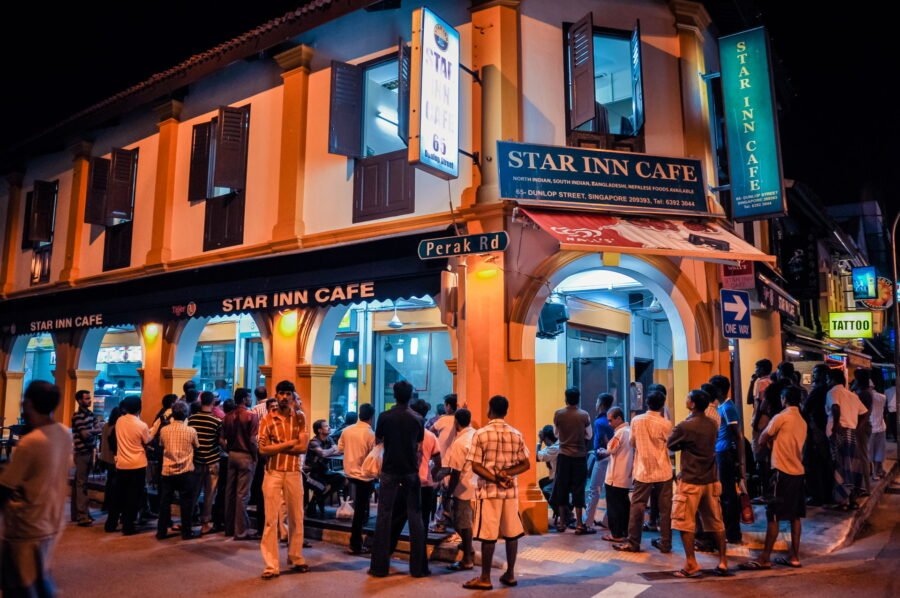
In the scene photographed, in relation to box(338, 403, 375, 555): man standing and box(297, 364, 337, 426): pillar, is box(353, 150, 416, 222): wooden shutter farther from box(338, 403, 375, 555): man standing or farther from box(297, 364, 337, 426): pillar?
box(338, 403, 375, 555): man standing

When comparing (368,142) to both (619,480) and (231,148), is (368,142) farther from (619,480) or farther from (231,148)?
(619,480)

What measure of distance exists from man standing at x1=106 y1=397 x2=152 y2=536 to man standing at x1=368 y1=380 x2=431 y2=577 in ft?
13.1

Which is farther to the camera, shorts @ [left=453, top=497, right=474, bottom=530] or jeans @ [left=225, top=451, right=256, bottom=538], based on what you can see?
jeans @ [left=225, top=451, right=256, bottom=538]

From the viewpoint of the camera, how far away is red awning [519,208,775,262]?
9055 millimetres

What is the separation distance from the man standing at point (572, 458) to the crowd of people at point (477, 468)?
0.8 inches

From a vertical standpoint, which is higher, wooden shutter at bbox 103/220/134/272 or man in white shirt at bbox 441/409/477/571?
wooden shutter at bbox 103/220/134/272

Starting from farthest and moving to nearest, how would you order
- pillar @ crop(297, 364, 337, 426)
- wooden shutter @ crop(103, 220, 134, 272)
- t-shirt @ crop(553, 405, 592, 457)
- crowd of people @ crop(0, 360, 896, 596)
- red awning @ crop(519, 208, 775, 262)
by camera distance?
wooden shutter @ crop(103, 220, 134, 272)
pillar @ crop(297, 364, 337, 426)
t-shirt @ crop(553, 405, 592, 457)
red awning @ crop(519, 208, 775, 262)
crowd of people @ crop(0, 360, 896, 596)

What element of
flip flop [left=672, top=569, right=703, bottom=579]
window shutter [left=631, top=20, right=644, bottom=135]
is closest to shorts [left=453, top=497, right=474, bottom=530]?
flip flop [left=672, top=569, right=703, bottom=579]

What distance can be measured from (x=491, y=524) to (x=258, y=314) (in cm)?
762

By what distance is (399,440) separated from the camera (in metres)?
7.48

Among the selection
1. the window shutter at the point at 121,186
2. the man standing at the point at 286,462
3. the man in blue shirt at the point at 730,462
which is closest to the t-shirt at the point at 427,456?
the man standing at the point at 286,462

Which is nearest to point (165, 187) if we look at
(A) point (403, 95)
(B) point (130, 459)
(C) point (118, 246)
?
(C) point (118, 246)

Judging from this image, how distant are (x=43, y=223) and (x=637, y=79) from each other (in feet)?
50.7

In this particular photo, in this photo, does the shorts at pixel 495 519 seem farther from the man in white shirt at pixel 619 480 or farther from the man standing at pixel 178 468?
the man standing at pixel 178 468
